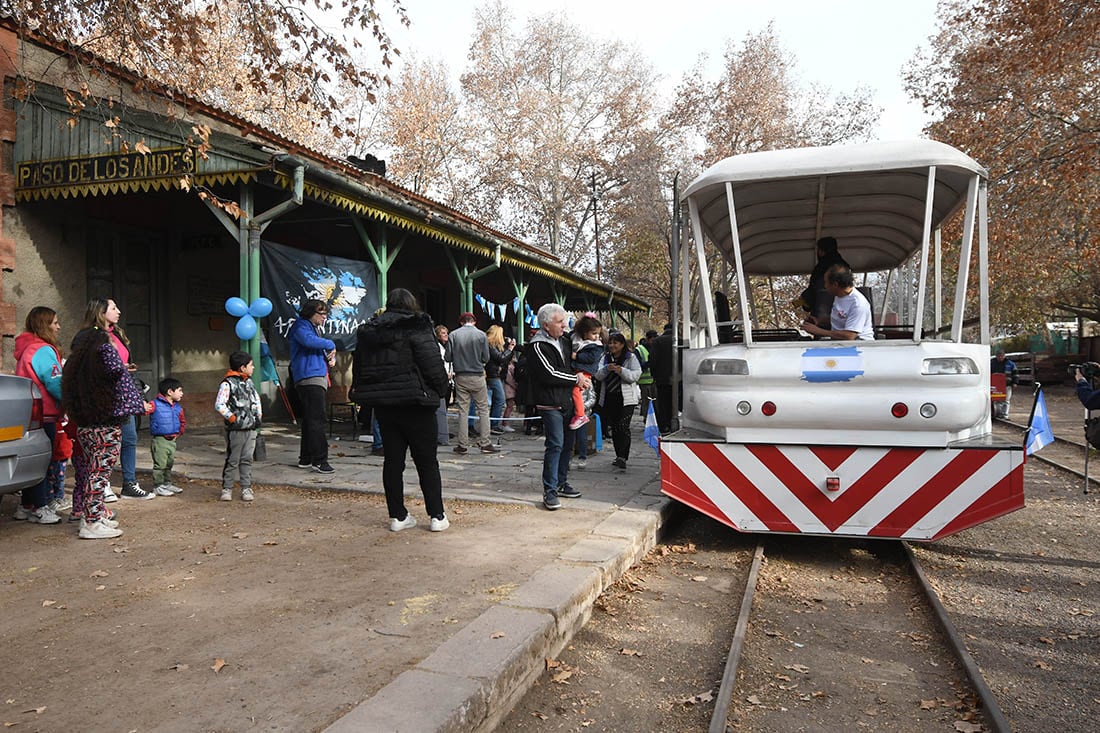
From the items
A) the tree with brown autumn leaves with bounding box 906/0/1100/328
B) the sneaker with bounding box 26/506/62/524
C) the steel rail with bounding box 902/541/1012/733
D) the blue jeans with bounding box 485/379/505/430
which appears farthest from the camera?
the tree with brown autumn leaves with bounding box 906/0/1100/328

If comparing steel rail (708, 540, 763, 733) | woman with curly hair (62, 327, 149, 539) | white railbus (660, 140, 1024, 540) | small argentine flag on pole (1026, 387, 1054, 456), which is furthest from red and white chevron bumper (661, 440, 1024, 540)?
woman with curly hair (62, 327, 149, 539)

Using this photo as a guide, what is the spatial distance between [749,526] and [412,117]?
3013 centimetres

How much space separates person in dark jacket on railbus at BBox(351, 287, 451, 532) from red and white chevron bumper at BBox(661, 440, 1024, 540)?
5.52 feet

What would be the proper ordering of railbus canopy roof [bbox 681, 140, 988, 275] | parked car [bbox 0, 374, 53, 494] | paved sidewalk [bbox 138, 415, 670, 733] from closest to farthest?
paved sidewalk [bbox 138, 415, 670, 733] < parked car [bbox 0, 374, 53, 494] < railbus canopy roof [bbox 681, 140, 988, 275]

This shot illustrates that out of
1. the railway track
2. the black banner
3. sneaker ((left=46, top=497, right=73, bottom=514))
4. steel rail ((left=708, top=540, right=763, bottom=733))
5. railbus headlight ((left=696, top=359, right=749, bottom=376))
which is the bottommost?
the railway track

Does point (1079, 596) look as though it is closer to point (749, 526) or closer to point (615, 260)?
point (749, 526)

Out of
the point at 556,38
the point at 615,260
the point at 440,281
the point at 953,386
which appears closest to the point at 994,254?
the point at 440,281

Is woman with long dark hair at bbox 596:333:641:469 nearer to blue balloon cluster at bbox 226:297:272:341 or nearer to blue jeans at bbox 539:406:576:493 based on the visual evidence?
blue jeans at bbox 539:406:576:493

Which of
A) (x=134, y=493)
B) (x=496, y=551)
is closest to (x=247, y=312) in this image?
(x=134, y=493)

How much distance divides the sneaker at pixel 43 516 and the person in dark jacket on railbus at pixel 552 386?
11.9 ft

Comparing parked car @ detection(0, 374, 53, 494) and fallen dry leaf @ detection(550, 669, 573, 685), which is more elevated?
parked car @ detection(0, 374, 53, 494)

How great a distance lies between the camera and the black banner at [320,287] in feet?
30.2

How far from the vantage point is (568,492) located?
638cm

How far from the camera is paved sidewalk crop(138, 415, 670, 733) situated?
2.57 m
